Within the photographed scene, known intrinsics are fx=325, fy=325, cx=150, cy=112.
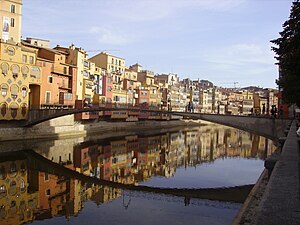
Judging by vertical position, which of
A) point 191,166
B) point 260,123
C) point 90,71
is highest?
point 90,71

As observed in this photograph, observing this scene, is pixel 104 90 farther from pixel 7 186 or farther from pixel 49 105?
pixel 7 186

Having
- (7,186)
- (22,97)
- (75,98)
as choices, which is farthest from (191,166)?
(75,98)

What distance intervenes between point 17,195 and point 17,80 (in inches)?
869

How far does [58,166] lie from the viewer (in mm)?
22656

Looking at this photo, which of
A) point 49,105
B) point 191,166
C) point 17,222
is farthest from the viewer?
point 49,105

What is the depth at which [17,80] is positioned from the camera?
3434 cm

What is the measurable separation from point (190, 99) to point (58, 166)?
251 feet

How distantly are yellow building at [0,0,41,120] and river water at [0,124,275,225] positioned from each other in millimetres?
4737

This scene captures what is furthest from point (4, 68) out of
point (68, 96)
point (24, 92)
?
point (68, 96)

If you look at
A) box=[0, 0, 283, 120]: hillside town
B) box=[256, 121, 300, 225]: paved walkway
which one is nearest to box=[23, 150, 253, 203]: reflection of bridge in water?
box=[256, 121, 300, 225]: paved walkway

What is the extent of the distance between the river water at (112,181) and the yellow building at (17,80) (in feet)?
15.5

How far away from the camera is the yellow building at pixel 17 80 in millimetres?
32781

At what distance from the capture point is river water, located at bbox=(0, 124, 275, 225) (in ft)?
41.2

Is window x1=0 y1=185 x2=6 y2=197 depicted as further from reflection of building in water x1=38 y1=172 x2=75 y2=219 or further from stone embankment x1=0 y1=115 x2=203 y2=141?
stone embankment x1=0 y1=115 x2=203 y2=141
